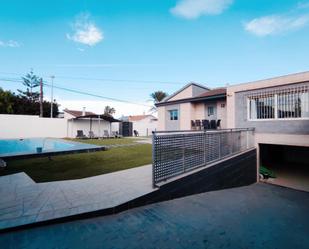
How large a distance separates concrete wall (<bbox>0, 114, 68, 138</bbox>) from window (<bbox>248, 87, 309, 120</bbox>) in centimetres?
2024

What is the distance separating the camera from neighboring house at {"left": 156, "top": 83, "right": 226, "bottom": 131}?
12.6 m

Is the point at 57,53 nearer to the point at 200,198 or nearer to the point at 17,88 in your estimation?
the point at 200,198

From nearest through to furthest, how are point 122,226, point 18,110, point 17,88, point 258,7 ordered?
point 122,226 < point 258,7 < point 18,110 < point 17,88

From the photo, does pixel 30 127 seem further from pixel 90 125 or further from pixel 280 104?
pixel 280 104

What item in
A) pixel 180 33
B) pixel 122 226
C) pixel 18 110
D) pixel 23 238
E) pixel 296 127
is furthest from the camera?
pixel 18 110

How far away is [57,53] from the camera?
15492mm

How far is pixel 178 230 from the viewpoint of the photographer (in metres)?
3.20

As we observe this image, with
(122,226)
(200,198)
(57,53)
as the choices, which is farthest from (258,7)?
(57,53)

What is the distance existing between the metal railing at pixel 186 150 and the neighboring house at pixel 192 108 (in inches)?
203

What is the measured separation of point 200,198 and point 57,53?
1633cm

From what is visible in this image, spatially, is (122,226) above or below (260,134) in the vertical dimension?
below

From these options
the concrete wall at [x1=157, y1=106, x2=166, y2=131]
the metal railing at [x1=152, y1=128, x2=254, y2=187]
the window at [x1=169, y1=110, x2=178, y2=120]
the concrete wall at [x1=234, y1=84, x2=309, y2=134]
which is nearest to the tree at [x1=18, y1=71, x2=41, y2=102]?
the concrete wall at [x1=157, y1=106, x2=166, y2=131]

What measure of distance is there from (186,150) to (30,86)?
3806 cm

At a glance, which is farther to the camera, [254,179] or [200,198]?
[254,179]
